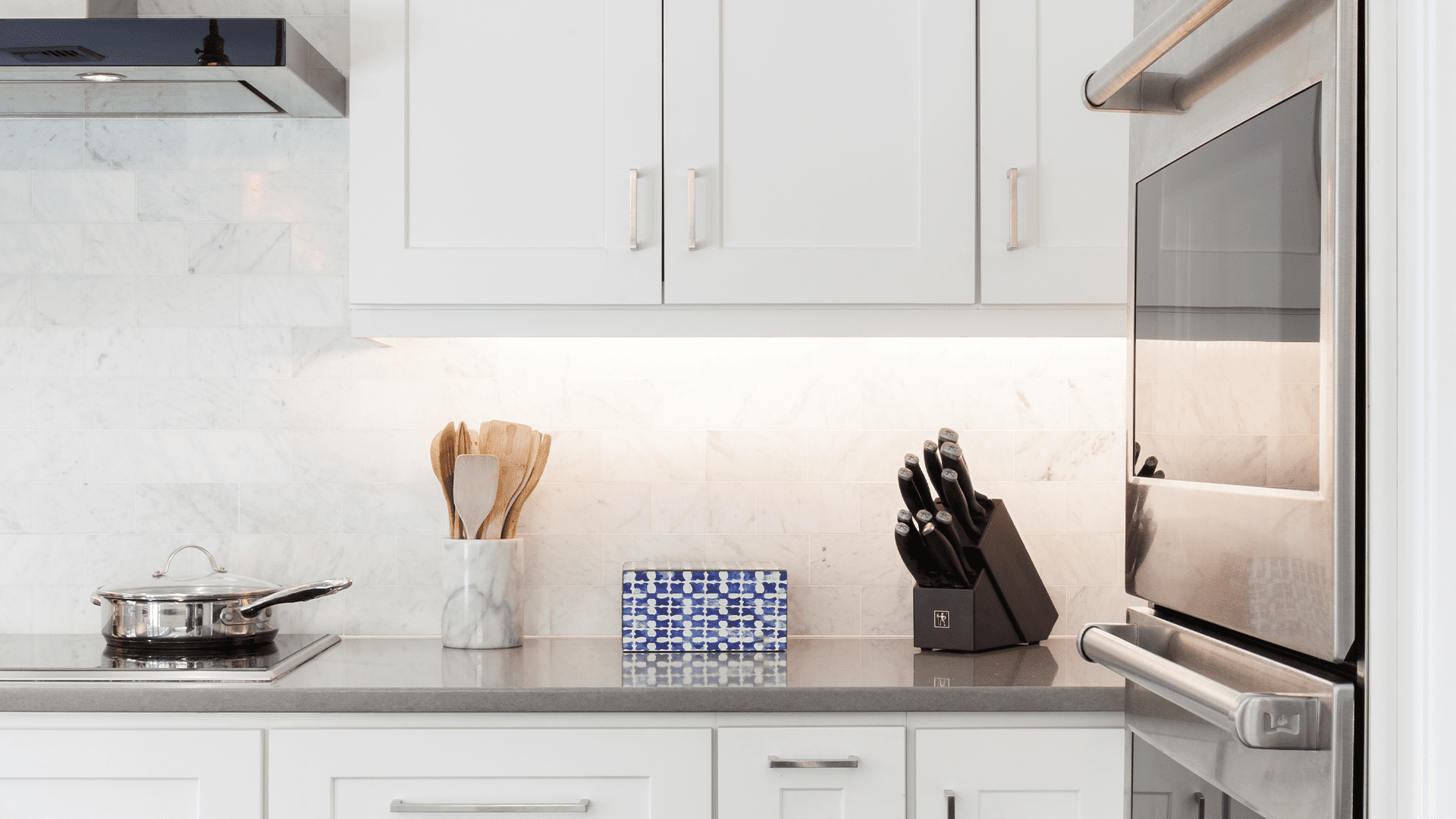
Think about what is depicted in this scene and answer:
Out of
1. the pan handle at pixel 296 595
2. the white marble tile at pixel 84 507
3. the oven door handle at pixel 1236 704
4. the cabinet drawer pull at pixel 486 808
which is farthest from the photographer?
the white marble tile at pixel 84 507

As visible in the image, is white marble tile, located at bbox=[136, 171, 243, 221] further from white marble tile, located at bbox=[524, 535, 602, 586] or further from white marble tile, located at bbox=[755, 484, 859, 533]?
white marble tile, located at bbox=[755, 484, 859, 533]

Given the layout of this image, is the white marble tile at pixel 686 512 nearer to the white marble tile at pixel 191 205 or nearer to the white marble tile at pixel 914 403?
the white marble tile at pixel 914 403

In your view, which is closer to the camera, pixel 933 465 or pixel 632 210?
pixel 632 210

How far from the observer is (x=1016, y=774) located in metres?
1.52

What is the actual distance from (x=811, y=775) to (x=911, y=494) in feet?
1.75

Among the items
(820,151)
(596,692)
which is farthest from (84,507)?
(820,151)

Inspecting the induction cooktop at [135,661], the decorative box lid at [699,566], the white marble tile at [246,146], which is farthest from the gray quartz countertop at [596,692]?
the white marble tile at [246,146]

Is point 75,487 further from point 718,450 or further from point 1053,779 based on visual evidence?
point 1053,779

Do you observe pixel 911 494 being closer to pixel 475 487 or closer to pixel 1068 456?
pixel 1068 456

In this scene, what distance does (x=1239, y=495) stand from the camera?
94 centimetres

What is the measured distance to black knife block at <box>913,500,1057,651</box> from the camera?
1.80 metres

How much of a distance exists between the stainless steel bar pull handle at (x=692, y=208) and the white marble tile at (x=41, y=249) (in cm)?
125

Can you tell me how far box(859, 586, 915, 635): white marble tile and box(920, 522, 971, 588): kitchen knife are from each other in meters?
0.24

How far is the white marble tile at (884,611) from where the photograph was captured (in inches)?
80.7
